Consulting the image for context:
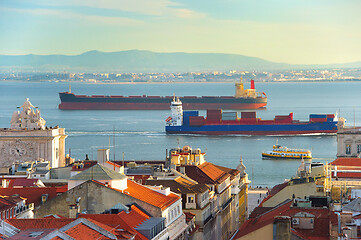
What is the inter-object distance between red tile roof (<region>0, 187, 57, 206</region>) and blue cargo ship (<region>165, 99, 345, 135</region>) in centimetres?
11223

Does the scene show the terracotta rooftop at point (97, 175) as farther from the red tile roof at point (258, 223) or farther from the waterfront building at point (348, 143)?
the waterfront building at point (348, 143)

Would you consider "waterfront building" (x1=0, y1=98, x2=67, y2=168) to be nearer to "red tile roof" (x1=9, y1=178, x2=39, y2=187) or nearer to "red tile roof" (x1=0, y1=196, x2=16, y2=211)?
"red tile roof" (x1=9, y1=178, x2=39, y2=187)

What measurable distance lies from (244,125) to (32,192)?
11336 centimetres

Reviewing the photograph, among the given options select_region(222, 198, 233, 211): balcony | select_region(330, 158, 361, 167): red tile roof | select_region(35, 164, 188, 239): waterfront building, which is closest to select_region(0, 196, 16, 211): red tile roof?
select_region(35, 164, 188, 239): waterfront building

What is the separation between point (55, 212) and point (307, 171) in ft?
49.7

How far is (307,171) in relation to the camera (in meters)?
42.1

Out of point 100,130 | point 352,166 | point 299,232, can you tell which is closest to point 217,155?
point 100,130

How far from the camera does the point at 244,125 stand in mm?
146125

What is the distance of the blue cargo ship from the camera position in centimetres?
14525

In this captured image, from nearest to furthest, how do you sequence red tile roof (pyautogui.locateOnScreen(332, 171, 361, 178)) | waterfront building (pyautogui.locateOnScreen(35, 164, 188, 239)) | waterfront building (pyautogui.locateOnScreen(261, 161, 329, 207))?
waterfront building (pyautogui.locateOnScreen(35, 164, 188, 239)) < waterfront building (pyautogui.locateOnScreen(261, 161, 329, 207)) < red tile roof (pyautogui.locateOnScreen(332, 171, 361, 178))

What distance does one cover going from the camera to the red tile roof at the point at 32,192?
3291cm

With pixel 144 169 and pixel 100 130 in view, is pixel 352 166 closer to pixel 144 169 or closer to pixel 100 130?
pixel 144 169

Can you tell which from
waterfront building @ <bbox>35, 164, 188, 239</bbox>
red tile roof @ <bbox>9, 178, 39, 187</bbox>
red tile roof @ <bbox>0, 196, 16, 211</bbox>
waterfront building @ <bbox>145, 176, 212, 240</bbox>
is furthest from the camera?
red tile roof @ <bbox>9, 178, 39, 187</bbox>

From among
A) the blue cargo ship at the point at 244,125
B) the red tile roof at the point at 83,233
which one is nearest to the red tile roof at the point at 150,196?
the red tile roof at the point at 83,233
